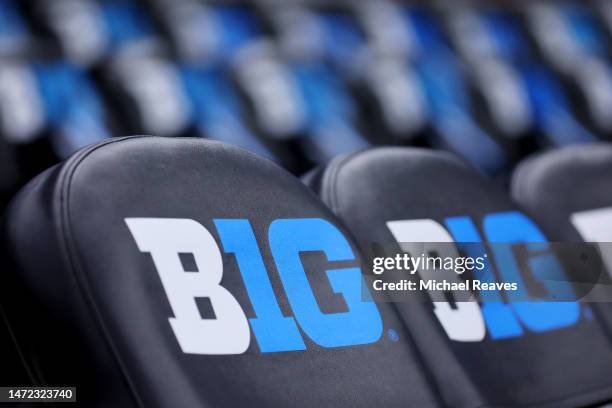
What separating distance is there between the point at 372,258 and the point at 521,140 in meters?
3.83

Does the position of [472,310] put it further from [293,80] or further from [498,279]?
[293,80]

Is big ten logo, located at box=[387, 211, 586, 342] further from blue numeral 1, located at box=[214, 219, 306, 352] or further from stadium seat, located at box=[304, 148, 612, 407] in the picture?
blue numeral 1, located at box=[214, 219, 306, 352]

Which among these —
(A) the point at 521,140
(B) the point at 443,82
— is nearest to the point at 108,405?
(A) the point at 521,140

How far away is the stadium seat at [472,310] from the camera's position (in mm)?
823

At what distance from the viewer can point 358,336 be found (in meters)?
0.74

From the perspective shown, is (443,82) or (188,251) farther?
(443,82)

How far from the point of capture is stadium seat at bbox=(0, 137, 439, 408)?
0.60 metres

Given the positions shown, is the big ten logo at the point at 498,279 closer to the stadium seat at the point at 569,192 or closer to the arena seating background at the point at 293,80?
the stadium seat at the point at 569,192

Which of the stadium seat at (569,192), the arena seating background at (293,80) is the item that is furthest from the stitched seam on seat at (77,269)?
the arena seating background at (293,80)

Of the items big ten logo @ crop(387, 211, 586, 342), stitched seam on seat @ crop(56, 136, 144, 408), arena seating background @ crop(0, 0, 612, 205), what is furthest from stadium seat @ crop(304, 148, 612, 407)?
arena seating background @ crop(0, 0, 612, 205)

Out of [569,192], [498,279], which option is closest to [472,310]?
[498,279]

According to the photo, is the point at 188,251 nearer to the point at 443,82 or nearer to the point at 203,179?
the point at 203,179

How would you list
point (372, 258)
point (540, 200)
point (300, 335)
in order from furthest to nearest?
point (540, 200), point (372, 258), point (300, 335)

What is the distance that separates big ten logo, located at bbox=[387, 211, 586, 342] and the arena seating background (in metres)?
2.14
